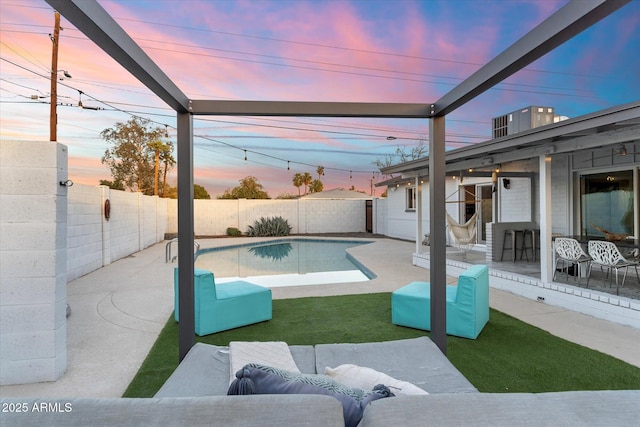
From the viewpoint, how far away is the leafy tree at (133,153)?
2131 cm

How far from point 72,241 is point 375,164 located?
1924 cm

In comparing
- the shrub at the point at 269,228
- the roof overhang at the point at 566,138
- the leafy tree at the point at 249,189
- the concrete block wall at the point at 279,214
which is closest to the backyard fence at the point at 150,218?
the concrete block wall at the point at 279,214

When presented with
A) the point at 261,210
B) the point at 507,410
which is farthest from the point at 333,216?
the point at 507,410

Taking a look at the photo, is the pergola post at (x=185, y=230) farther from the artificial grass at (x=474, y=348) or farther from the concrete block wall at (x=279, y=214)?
the concrete block wall at (x=279, y=214)

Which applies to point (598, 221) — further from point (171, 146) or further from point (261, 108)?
point (171, 146)

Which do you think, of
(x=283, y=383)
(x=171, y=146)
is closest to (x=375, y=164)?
(x=171, y=146)

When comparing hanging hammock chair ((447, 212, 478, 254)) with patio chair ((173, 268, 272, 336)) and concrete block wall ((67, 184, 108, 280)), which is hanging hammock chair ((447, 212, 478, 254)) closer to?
patio chair ((173, 268, 272, 336))

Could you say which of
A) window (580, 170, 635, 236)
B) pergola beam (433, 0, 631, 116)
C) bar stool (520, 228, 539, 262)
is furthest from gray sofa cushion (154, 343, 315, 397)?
bar stool (520, 228, 539, 262)

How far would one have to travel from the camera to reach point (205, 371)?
2.00 metres

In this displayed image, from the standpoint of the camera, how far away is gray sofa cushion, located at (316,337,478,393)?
1908 millimetres

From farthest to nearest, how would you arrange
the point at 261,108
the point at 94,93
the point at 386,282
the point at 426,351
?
the point at 94,93 < the point at 386,282 < the point at 261,108 < the point at 426,351

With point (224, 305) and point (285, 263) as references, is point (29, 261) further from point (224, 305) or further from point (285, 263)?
point (285, 263)

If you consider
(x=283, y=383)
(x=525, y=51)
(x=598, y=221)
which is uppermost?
(x=525, y=51)

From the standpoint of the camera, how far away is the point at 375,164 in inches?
920
